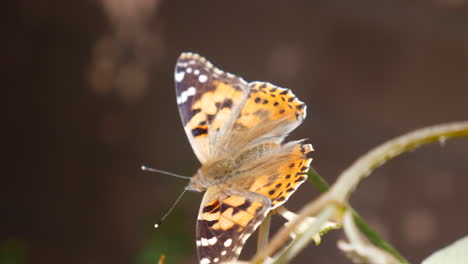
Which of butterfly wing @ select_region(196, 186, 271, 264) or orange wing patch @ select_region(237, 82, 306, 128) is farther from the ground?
orange wing patch @ select_region(237, 82, 306, 128)

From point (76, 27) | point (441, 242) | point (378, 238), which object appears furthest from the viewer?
point (76, 27)

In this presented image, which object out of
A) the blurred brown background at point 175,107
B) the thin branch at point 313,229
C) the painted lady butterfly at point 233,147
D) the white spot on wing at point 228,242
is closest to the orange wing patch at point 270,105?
the painted lady butterfly at point 233,147

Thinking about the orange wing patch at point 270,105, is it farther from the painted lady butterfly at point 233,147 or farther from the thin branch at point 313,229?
the thin branch at point 313,229

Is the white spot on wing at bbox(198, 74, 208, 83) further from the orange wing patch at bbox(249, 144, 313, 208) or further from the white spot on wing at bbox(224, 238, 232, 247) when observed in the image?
the white spot on wing at bbox(224, 238, 232, 247)

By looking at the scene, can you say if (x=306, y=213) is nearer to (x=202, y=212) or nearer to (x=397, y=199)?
(x=202, y=212)

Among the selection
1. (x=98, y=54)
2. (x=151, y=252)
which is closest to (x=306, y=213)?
(x=151, y=252)

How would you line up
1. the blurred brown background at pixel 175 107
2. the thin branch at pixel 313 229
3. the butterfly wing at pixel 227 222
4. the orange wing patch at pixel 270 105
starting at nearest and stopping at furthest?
the thin branch at pixel 313 229, the butterfly wing at pixel 227 222, the orange wing patch at pixel 270 105, the blurred brown background at pixel 175 107

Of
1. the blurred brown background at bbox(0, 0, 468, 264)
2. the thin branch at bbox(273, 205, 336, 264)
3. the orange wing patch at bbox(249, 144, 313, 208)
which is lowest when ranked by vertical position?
the blurred brown background at bbox(0, 0, 468, 264)

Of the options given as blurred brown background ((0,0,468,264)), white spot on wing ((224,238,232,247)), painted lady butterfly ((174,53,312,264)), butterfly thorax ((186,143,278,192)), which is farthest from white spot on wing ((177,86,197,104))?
blurred brown background ((0,0,468,264))
